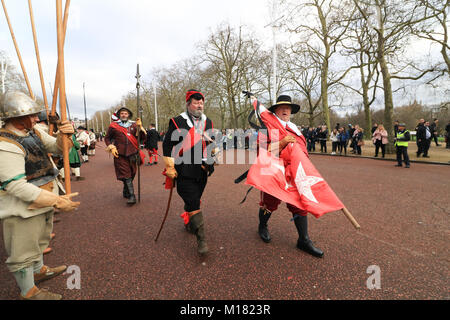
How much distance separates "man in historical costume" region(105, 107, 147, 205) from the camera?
4.91 metres

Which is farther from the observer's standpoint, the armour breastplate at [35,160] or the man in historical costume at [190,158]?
the man in historical costume at [190,158]

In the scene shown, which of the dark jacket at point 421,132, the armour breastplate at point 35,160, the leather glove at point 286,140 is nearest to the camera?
the armour breastplate at point 35,160

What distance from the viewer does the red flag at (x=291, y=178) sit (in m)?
2.43

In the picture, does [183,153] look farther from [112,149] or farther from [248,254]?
[112,149]

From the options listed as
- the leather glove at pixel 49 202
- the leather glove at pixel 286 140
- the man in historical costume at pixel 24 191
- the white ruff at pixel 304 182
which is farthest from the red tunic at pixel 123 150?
the white ruff at pixel 304 182

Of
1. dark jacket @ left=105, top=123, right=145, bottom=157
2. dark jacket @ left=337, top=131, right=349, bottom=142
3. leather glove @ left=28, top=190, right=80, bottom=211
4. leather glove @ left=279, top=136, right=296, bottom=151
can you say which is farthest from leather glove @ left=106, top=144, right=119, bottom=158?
dark jacket @ left=337, top=131, right=349, bottom=142

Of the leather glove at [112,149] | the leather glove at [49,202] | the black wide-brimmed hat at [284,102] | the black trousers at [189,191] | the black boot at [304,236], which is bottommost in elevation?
the black boot at [304,236]

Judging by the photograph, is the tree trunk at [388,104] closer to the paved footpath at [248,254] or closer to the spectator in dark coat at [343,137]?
the spectator in dark coat at [343,137]

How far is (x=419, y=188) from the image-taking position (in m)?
5.92

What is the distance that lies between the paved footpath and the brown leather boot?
12 cm

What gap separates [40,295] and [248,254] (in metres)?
2.13

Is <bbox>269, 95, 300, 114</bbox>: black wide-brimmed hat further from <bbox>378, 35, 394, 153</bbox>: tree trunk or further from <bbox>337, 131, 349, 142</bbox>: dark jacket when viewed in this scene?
<bbox>378, 35, 394, 153</bbox>: tree trunk
